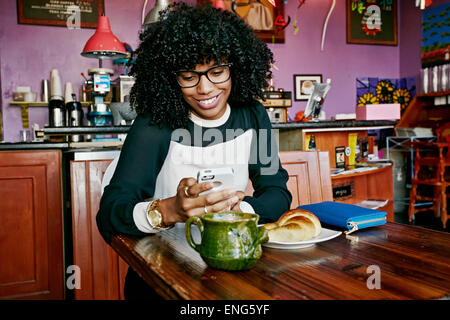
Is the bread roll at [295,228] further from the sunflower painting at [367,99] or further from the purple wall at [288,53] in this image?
the sunflower painting at [367,99]

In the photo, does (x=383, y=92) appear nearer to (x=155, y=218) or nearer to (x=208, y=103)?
(x=208, y=103)

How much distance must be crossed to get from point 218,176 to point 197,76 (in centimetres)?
51

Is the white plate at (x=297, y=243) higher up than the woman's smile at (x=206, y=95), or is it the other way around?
the woman's smile at (x=206, y=95)

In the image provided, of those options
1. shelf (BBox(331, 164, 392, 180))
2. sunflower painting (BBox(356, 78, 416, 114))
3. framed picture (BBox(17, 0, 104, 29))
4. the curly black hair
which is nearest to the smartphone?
the curly black hair

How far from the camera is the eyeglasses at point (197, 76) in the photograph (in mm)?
1296

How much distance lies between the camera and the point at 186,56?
1.29 m

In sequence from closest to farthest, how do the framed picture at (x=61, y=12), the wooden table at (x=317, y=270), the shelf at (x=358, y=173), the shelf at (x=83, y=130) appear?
the wooden table at (x=317, y=270) < the shelf at (x=83, y=130) < the shelf at (x=358, y=173) < the framed picture at (x=61, y=12)

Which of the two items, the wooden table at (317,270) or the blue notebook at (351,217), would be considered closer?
the wooden table at (317,270)

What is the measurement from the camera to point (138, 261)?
34.9 inches

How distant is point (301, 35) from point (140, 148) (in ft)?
18.7

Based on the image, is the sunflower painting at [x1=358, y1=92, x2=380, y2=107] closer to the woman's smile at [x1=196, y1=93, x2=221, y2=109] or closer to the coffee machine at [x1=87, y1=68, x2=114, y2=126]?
the coffee machine at [x1=87, y1=68, x2=114, y2=126]

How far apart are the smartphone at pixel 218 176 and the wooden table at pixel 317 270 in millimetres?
165

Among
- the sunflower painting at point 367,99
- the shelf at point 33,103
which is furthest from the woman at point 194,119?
the sunflower painting at point 367,99

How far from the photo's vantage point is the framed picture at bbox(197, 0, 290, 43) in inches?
234
